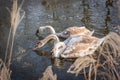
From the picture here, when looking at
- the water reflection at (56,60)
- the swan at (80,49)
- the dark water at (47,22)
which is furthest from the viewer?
the swan at (80,49)

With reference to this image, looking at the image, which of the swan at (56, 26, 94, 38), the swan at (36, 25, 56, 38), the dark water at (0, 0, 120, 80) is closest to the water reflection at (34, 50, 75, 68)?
the dark water at (0, 0, 120, 80)

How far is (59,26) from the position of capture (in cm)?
946

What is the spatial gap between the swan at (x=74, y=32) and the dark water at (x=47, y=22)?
37 cm

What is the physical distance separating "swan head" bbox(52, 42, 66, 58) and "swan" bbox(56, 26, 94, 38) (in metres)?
0.68

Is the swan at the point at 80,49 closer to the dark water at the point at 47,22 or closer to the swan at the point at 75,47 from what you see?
the swan at the point at 75,47

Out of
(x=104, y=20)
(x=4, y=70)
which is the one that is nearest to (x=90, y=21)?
(x=104, y=20)

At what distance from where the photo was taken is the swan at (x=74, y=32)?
8.42 m

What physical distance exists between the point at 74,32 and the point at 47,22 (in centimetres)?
125

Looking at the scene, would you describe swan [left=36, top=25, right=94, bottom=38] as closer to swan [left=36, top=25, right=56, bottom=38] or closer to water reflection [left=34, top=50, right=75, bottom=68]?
swan [left=36, top=25, right=56, bottom=38]

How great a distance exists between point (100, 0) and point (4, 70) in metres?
8.09

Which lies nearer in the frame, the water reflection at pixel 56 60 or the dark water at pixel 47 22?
the dark water at pixel 47 22

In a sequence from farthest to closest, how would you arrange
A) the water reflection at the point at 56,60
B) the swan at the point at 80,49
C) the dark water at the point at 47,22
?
1. the swan at the point at 80,49
2. the water reflection at the point at 56,60
3. the dark water at the point at 47,22

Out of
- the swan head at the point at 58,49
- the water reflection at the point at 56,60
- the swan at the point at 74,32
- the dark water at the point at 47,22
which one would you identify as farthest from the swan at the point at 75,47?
the swan at the point at 74,32

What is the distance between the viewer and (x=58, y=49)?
7.89m
